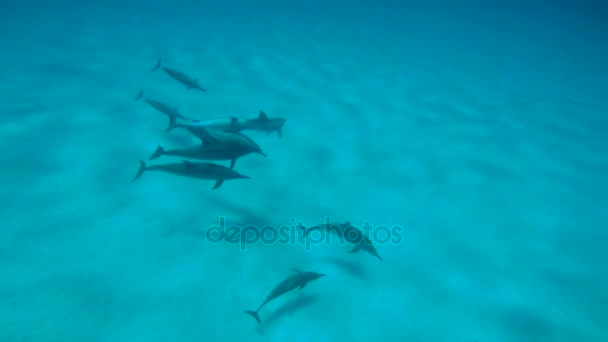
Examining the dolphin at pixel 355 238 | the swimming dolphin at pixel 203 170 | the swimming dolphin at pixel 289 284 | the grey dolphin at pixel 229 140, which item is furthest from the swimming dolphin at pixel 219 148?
the swimming dolphin at pixel 289 284

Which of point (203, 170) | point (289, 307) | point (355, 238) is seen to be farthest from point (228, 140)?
point (289, 307)

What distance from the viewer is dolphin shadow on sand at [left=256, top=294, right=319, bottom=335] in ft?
10.3

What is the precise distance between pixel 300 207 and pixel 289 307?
1521mm

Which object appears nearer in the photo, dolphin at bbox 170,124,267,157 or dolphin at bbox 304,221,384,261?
dolphin at bbox 170,124,267,157

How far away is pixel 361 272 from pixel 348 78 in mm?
7440

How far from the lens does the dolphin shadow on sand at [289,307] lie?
10.3ft

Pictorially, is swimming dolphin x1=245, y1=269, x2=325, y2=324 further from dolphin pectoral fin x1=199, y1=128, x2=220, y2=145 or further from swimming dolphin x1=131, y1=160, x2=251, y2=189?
dolphin pectoral fin x1=199, y1=128, x2=220, y2=145

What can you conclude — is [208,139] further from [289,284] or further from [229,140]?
[289,284]

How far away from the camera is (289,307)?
130 inches

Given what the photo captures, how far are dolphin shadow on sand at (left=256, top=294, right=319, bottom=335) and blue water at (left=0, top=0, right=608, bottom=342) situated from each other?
2 centimetres

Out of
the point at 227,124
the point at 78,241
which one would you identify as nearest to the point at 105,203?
the point at 78,241

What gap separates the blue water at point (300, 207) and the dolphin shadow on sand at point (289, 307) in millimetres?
19

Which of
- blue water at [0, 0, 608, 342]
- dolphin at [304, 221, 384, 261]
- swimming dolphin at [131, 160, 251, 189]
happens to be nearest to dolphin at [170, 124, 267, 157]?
swimming dolphin at [131, 160, 251, 189]

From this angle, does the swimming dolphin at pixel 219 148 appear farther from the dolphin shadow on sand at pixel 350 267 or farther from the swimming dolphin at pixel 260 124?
the dolphin shadow on sand at pixel 350 267
